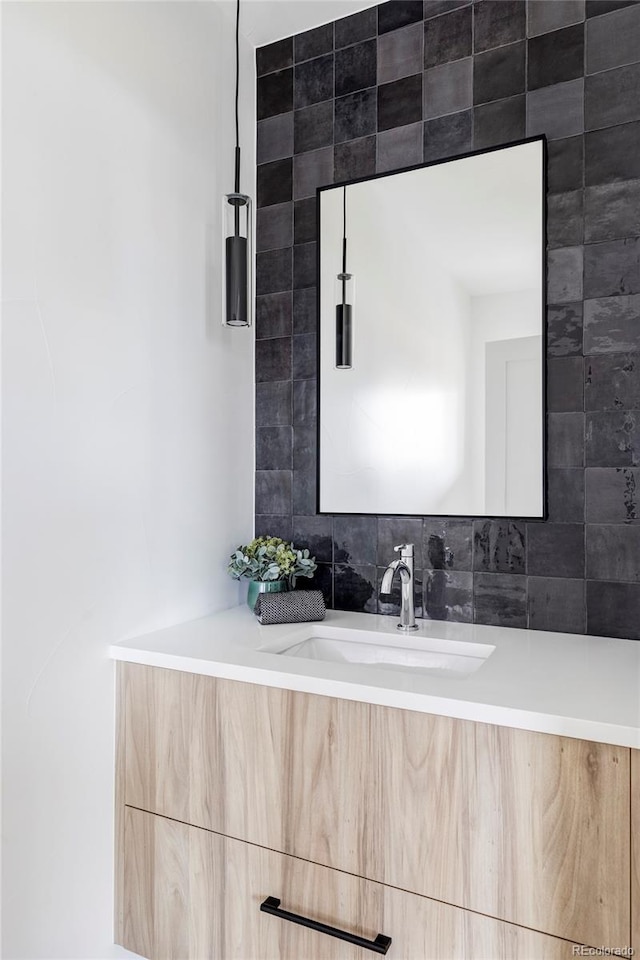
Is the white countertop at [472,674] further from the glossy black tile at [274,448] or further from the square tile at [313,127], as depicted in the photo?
the square tile at [313,127]

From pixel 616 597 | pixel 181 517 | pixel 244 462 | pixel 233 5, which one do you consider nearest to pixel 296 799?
pixel 181 517

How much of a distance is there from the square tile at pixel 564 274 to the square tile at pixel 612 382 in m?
0.17

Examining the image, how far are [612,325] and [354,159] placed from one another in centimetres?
87

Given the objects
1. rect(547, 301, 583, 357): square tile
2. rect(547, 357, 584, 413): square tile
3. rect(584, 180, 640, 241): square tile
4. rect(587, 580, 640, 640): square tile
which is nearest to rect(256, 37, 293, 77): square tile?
rect(584, 180, 640, 241): square tile

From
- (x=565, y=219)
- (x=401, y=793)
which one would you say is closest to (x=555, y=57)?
(x=565, y=219)

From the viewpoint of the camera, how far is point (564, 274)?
1521 mm

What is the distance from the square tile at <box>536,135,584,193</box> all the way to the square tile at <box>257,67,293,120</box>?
821mm

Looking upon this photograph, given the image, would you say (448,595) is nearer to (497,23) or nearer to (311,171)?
(311,171)

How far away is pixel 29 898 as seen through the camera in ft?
3.98

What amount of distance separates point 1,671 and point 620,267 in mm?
1565

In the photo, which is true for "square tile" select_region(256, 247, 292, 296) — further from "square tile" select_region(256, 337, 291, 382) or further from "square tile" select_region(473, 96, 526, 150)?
"square tile" select_region(473, 96, 526, 150)

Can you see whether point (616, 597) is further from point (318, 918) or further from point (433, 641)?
point (318, 918)

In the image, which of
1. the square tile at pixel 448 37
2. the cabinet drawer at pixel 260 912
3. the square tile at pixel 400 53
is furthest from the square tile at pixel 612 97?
the cabinet drawer at pixel 260 912

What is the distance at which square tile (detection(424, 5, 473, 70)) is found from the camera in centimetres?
163
